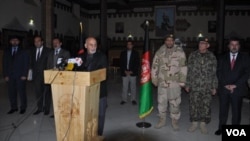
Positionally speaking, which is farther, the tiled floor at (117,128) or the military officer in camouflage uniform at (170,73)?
the military officer in camouflage uniform at (170,73)

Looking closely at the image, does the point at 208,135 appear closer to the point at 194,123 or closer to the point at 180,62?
the point at 194,123

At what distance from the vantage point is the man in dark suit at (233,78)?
3.66 meters

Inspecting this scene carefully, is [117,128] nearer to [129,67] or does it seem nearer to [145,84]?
[145,84]

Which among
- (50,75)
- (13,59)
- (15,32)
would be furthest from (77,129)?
(15,32)

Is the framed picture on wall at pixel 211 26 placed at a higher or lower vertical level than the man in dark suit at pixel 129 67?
higher

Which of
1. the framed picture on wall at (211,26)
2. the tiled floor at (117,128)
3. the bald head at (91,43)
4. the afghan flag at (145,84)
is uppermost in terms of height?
the framed picture on wall at (211,26)

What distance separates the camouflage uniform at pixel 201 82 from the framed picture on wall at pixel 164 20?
38.7 feet

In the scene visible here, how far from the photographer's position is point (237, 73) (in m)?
3.69

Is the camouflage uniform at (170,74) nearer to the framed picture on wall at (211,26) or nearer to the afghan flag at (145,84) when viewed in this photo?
the afghan flag at (145,84)

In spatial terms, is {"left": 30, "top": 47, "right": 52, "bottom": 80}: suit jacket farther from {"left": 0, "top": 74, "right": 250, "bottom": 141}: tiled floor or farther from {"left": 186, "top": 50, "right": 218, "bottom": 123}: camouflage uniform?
{"left": 186, "top": 50, "right": 218, "bottom": 123}: camouflage uniform

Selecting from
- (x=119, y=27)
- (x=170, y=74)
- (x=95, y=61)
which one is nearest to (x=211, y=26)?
(x=119, y=27)

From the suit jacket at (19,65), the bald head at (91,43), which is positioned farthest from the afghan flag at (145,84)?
the suit jacket at (19,65)

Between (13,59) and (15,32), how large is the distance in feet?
20.8

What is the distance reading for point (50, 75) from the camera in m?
2.62
